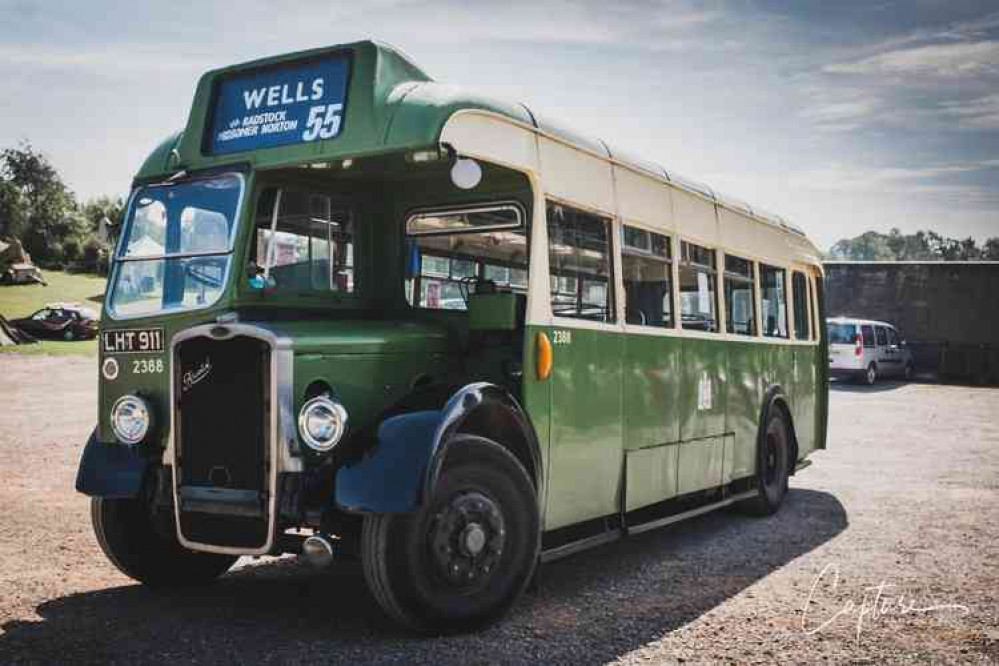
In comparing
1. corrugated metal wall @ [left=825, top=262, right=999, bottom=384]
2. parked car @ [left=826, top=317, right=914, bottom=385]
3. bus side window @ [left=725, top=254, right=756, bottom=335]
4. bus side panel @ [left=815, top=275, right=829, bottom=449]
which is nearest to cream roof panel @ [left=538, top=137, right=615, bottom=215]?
bus side window @ [left=725, top=254, right=756, bottom=335]

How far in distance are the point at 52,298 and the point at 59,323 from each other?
12.9 m

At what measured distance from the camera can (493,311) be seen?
6.03 metres

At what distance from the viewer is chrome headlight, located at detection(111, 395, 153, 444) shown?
571 cm

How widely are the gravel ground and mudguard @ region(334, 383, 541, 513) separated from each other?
77 centimetres

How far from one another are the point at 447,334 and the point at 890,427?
13827 millimetres

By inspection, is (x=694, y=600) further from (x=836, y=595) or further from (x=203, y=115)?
(x=203, y=115)

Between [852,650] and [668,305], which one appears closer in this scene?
[852,650]

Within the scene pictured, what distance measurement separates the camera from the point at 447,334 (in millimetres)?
6352

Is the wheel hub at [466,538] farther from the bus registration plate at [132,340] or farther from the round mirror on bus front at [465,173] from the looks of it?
the bus registration plate at [132,340]

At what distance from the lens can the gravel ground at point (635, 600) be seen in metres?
5.19

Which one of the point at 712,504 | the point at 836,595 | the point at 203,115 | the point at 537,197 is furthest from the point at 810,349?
the point at 203,115

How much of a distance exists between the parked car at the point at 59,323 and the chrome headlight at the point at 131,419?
33.5 m

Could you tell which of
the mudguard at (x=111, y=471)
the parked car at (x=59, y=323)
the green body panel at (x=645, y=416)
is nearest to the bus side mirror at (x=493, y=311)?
the green body panel at (x=645, y=416)

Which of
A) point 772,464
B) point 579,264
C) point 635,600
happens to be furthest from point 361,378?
point 772,464
